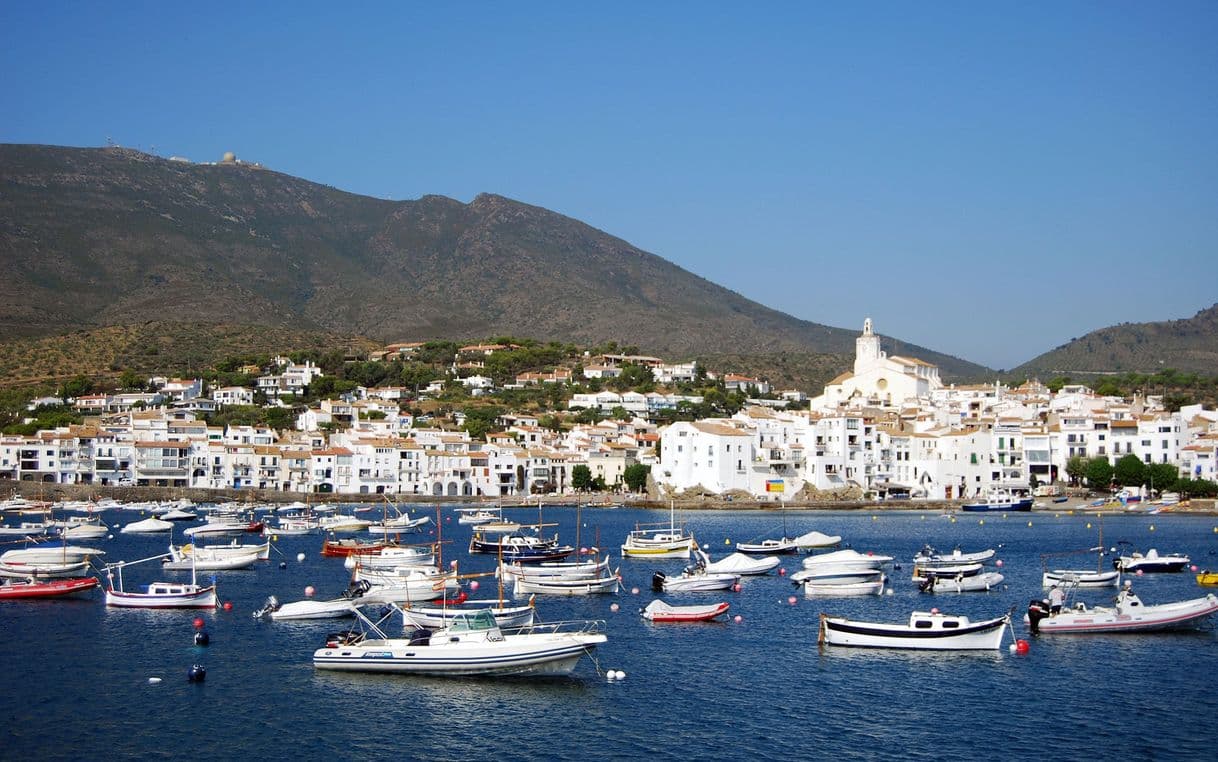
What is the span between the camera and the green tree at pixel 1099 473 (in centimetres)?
8094

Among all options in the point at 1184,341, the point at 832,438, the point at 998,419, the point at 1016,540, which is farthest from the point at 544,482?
the point at 1184,341

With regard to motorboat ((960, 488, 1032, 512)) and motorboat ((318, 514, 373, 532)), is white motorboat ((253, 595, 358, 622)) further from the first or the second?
motorboat ((960, 488, 1032, 512))

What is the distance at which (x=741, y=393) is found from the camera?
126062 mm

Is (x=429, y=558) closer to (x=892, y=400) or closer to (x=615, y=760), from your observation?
(x=615, y=760)

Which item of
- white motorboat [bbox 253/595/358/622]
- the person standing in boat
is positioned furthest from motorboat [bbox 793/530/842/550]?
white motorboat [bbox 253/595/358/622]

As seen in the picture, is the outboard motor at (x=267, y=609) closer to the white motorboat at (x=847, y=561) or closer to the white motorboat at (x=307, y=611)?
the white motorboat at (x=307, y=611)

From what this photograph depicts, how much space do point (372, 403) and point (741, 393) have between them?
38.0m

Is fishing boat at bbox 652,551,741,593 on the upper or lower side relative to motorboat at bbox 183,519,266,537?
lower

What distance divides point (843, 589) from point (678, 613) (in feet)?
24.7

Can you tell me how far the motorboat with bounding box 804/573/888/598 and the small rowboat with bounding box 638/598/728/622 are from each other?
19.9 feet

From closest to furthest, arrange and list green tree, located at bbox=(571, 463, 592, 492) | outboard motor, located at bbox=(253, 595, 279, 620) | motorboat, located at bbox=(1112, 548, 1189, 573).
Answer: outboard motor, located at bbox=(253, 595, 279, 620) < motorboat, located at bbox=(1112, 548, 1189, 573) < green tree, located at bbox=(571, 463, 592, 492)

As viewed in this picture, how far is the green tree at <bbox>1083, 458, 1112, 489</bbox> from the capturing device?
3187 inches

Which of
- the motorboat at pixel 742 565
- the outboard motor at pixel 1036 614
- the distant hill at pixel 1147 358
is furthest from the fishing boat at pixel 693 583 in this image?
the distant hill at pixel 1147 358

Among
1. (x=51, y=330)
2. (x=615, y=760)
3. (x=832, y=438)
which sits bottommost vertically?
(x=615, y=760)
